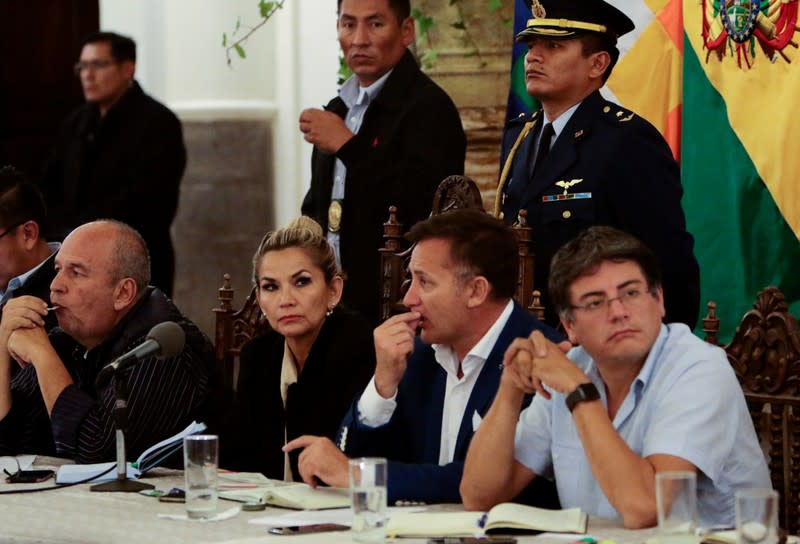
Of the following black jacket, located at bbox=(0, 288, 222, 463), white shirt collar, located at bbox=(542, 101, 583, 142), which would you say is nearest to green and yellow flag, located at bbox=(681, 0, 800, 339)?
white shirt collar, located at bbox=(542, 101, 583, 142)

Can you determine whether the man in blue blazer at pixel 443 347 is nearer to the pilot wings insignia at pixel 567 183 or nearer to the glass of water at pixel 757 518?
the pilot wings insignia at pixel 567 183

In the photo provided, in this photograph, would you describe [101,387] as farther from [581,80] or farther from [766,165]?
[766,165]

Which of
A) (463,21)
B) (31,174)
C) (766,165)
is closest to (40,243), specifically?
(463,21)

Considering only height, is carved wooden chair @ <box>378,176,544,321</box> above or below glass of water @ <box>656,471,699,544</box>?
above

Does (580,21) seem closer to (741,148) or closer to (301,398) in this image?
(741,148)

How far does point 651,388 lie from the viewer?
10.8ft

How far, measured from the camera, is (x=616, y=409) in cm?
338

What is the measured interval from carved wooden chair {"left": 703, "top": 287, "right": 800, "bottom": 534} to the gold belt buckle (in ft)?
5.17

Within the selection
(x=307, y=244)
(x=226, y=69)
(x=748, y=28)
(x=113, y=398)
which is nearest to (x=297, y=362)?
(x=307, y=244)

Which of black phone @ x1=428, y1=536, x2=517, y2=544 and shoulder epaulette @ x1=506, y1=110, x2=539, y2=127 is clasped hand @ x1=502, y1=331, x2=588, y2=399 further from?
shoulder epaulette @ x1=506, y1=110, x2=539, y2=127

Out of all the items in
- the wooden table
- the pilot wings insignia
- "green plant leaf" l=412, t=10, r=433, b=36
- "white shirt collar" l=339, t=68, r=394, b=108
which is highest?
"green plant leaf" l=412, t=10, r=433, b=36

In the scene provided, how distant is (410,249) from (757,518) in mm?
2160

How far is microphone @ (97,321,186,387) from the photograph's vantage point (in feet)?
12.1

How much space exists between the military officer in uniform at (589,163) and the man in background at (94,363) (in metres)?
1.00
